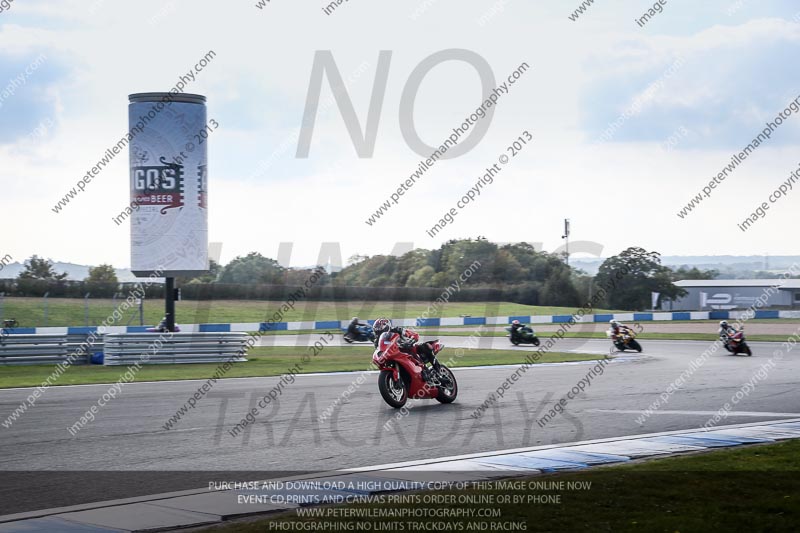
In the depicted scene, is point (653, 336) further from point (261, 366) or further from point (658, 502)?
point (658, 502)

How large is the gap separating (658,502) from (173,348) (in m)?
21.9

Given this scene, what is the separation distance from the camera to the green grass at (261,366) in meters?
23.0

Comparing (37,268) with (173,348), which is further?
(37,268)

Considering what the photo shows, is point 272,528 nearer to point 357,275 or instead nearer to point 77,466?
point 77,466

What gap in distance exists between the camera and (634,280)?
7069cm

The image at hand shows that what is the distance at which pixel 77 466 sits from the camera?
10250 mm

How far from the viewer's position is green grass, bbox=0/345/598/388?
23.0 metres

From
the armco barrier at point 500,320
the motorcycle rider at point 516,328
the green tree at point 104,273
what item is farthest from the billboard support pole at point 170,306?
the green tree at point 104,273

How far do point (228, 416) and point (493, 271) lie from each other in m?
60.9

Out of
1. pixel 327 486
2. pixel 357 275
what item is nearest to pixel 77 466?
pixel 327 486

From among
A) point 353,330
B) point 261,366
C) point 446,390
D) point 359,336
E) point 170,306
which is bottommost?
point 261,366

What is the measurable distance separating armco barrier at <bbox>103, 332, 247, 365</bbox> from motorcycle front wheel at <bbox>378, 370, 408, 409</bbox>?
13.8 m

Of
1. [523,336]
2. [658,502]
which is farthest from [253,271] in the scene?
[658,502]

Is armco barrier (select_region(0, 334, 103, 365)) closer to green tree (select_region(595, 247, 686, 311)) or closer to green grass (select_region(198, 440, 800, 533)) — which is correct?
green grass (select_region(198, 440, 800, 533))
